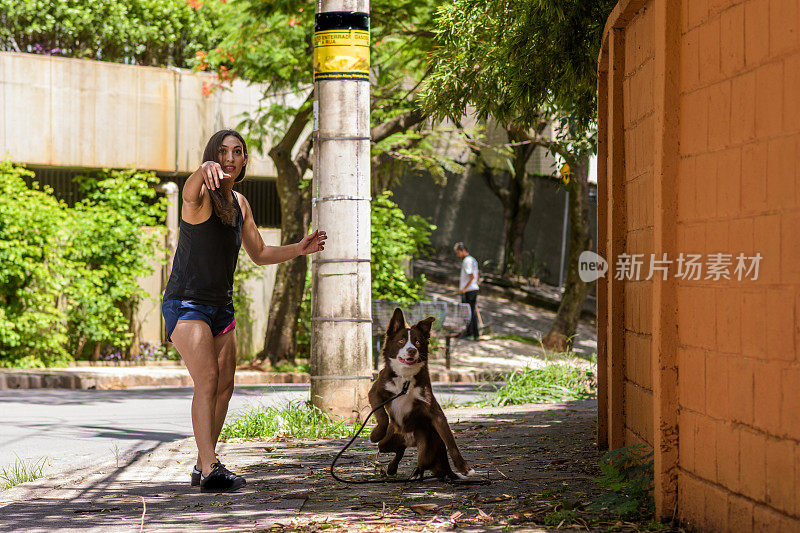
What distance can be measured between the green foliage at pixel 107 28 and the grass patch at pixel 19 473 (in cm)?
2068

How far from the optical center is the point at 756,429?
3.93m

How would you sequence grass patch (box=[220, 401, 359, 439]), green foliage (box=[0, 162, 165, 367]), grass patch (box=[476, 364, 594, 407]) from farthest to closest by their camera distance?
green foliage (box=[0, 162, 165, 367]), grass patch (box=[476, 364, 594, 407]), grass patch (box=[220, 401, 359, 439])

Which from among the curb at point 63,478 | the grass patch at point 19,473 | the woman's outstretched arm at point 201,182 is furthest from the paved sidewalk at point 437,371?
the woman's outstretched arm at point 201,182

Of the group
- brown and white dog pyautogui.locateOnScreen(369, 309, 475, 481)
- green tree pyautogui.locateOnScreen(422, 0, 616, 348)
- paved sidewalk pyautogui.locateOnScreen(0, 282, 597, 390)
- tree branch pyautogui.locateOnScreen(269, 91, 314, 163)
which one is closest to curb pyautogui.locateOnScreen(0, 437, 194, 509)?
brown and white dog pyautogui.locateOnScreen(369, 309, 475, 481)

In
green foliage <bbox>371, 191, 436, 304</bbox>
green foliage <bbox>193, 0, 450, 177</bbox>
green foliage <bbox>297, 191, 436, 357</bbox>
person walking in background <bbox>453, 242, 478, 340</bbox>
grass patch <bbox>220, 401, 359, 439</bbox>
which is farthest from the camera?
person walking in background <bbox>453, 242, 478, 340</bbox>

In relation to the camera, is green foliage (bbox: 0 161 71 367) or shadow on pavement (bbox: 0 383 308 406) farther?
green foliage (bbox: 0 161 71 367)

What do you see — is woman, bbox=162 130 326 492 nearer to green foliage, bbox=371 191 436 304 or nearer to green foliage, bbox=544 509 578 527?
green foliage, bbox=544 509 578 527

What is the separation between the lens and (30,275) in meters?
16.1

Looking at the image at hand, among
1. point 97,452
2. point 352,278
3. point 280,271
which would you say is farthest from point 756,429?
point 280,271

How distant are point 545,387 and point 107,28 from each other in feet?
67.0

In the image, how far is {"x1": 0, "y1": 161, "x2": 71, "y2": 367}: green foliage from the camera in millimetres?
15719

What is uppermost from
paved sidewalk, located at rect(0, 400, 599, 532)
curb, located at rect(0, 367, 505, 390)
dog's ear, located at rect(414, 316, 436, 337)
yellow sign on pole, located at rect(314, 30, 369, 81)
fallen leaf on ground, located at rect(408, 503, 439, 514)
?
yellow sign on pole, located at rect(314, 30, 369, 81)

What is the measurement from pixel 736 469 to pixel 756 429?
26 cm

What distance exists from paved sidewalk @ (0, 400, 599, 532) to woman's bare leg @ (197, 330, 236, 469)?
1.47ft
